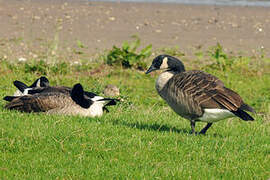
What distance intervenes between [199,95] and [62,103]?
8.87 feet

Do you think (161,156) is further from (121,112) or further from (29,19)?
(29,19)

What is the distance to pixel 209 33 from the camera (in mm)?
21906

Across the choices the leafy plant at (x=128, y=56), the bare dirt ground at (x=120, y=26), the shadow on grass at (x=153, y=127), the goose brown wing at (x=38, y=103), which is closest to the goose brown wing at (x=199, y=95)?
the shadow on grass at (x=153, y=127)

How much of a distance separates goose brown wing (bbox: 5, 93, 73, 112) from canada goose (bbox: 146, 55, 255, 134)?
201 centimetres

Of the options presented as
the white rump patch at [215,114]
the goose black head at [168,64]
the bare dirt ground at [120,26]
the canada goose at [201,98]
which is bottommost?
the bare dirt ground at [120,26]

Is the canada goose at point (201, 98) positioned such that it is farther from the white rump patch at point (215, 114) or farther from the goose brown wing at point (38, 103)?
the goose brown wing at point (38, 103)

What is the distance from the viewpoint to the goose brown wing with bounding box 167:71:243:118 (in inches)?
311

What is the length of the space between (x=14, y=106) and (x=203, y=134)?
3470 millimetres

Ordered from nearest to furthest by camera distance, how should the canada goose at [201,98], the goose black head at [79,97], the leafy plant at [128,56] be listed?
the canada goose at [201,98], the goose black head at [79,97], the leafy plant at [128,56]

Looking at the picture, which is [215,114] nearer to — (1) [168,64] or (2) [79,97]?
(1) [168,64]

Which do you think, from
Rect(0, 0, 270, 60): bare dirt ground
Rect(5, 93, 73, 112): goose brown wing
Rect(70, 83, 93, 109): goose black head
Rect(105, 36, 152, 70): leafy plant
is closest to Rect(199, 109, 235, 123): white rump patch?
Rect(70, 83, 93, 109): goose black head

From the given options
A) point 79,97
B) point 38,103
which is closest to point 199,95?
point 79,97

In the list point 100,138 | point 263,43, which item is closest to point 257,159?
point 100,138

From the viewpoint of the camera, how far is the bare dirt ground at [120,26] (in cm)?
1855
